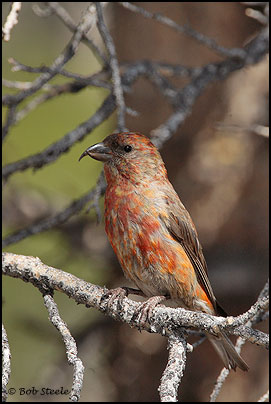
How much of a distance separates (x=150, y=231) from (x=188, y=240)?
361 millimetres

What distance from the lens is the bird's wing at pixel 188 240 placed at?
3689 millimetres

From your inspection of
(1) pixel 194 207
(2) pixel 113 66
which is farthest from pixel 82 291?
(1) pixel 194 207

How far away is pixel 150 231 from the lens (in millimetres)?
3533

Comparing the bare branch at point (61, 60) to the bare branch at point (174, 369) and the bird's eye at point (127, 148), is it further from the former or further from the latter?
the bare branch at point (174, 369)

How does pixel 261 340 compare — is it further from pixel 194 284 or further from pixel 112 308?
pixel 194 284

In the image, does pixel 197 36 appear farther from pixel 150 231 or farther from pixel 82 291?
pixel 82 291

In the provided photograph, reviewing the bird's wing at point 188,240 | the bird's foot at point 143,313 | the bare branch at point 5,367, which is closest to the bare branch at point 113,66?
the bird's wing at point 188,240

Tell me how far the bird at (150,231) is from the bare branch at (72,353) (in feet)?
2.33

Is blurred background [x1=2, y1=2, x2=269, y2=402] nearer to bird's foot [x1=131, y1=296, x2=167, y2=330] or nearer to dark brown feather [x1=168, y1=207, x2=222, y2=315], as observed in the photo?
dark brown feather [x1=168, y1=207, x2=222, y2=315]

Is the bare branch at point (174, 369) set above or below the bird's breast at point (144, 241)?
below

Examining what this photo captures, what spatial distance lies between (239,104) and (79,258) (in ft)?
6.88

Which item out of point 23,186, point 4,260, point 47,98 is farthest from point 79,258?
point 4,260

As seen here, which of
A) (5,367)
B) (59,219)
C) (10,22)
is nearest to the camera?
(5,367)

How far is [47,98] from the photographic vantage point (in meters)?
4.46
